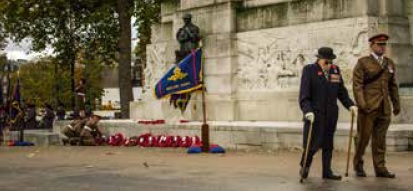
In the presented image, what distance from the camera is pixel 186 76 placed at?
58.6 feet

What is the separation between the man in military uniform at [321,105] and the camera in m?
10.3

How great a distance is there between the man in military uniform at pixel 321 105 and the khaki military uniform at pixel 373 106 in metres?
0.37

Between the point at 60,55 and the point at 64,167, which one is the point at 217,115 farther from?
the point at 60,55

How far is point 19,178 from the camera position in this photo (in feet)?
36.4

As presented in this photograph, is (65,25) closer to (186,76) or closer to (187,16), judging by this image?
(187,16)

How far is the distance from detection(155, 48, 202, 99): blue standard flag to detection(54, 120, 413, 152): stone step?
3.08ft

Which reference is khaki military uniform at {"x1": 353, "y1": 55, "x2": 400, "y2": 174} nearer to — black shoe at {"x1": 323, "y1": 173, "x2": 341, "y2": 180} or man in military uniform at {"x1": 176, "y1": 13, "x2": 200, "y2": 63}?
black shoe at {"x1": 323, "y1": 173, "x2": 341, "y2": 180}

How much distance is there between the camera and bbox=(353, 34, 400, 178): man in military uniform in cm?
1062

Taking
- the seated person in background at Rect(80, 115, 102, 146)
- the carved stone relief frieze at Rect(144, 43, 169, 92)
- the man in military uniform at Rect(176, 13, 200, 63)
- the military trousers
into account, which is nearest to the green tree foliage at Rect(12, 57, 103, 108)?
the carved stone relief frieze at Rect(144, 43, 169, 92)

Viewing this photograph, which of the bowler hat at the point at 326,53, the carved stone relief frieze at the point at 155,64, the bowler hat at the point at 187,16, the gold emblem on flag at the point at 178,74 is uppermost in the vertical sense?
the bowler hat at the point at 187,16

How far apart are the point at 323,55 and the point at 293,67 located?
7382mm

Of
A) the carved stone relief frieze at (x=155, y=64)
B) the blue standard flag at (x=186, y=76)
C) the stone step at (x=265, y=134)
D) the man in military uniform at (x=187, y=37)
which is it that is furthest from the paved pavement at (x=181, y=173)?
the carved stone relief frieze at (x=155, y=64)

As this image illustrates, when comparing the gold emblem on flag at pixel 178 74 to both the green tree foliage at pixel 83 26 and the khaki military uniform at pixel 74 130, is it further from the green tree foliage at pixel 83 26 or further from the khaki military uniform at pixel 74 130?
the green tree foliage at pixel 83 26

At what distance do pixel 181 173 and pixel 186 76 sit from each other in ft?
21.8
